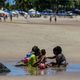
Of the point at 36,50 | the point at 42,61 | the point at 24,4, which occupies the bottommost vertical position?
the point at 24,4

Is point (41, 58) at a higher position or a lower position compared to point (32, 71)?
higher

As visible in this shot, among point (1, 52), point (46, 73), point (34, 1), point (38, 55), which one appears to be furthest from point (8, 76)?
point (34, 1)

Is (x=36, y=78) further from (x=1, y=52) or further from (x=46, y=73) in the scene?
(x=1, y=52)

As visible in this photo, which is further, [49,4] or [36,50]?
[49,4]

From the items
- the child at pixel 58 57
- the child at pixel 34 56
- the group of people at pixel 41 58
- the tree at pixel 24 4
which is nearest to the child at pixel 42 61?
the group of people at pixel 41 58

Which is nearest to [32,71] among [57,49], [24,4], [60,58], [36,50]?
[36,50]

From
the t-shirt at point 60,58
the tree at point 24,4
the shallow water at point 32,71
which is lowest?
the tree at point 24,4

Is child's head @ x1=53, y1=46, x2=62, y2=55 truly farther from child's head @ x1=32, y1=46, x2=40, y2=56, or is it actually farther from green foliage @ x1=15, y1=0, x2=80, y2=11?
green foliage @ x1=15, y1=0, x2=80, y2=11

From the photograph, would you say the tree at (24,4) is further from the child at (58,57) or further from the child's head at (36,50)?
the child's head at (36,50)

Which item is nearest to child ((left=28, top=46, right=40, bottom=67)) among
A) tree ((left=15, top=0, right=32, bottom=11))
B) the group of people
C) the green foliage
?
the group of people

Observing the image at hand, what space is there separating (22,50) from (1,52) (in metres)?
1.36

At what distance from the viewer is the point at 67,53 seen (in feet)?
74.0

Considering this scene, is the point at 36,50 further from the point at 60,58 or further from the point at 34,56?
the point at 60,58

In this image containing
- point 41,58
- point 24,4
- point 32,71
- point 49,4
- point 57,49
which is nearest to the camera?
point 32,71
